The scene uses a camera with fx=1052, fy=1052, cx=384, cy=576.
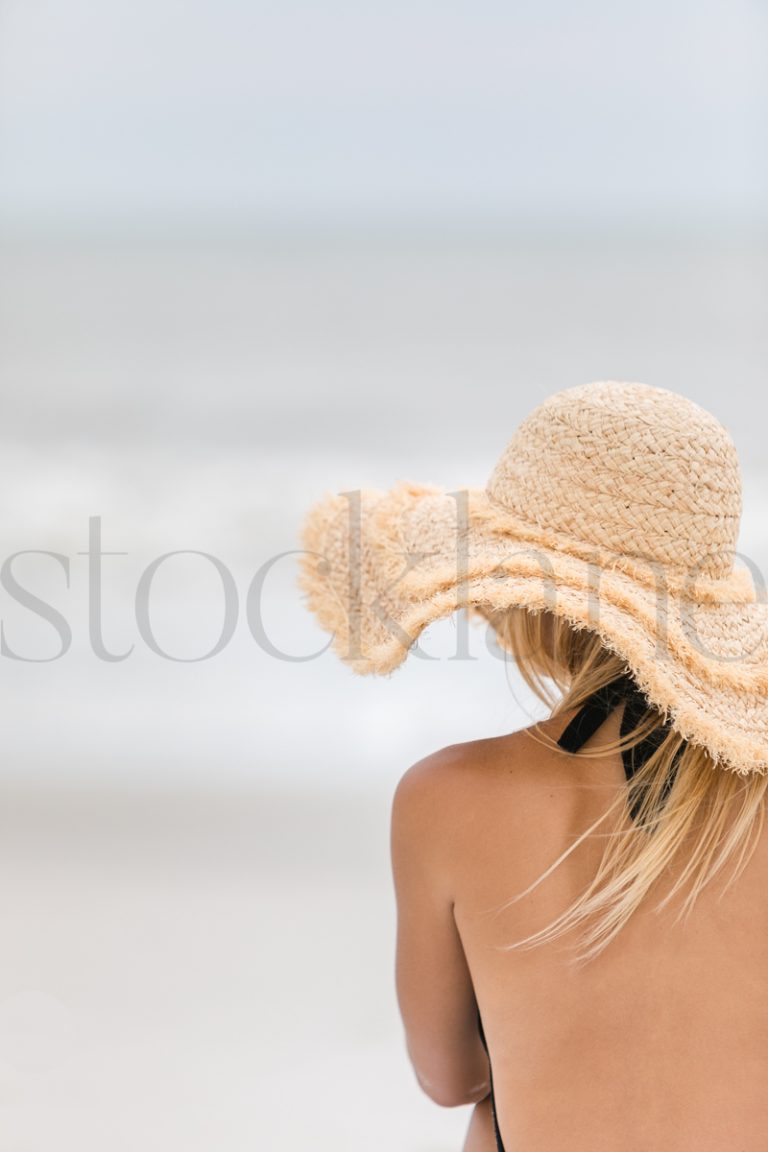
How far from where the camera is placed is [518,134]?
2.54 m

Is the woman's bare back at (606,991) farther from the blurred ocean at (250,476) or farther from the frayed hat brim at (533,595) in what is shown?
the blurred ocean at (250,476)

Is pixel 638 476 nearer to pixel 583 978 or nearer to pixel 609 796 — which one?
pixel 609 796

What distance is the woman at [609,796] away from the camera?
0.65 meters

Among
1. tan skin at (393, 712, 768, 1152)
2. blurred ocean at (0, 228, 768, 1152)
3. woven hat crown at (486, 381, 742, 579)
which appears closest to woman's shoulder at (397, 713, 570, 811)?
tan skin at (393, 712, 768, 1152)

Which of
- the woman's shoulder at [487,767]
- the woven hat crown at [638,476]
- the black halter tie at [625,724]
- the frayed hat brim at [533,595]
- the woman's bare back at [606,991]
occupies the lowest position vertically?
the woman's bare back at [606,991]

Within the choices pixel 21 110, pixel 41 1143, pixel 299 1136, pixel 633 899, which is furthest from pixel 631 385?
pixel 21 110

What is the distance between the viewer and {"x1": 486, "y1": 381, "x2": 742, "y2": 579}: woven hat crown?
67 cm

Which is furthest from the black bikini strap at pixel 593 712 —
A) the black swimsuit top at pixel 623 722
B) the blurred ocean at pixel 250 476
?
the blurred ocean at pixel 250 476

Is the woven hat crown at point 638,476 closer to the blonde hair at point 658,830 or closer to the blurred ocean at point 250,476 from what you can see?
the blonde hair at point 658,830

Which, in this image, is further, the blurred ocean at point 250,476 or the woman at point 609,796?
the blurred ocean at point 250,476

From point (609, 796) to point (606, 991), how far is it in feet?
0.39

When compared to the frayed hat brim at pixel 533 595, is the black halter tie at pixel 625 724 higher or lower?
lower

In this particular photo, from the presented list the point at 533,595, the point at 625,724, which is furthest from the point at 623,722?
the point at 533,595

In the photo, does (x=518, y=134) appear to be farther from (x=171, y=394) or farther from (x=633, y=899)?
(x=633, y=899)
